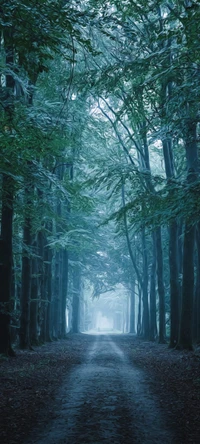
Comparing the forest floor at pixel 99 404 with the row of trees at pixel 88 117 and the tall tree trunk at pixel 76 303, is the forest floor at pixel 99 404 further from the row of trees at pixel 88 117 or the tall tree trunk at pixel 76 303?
the tall tree trunk at pixel 76 303

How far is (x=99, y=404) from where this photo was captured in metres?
7.83

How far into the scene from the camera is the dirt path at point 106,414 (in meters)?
5.74

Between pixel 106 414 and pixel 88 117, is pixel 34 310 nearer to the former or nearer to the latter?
pixel 88 117

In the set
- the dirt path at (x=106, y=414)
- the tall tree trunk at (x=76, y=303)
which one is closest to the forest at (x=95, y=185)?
the dirt path at (x=106, y=414)

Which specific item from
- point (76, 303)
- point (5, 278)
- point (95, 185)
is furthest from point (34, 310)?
point (76, 303)

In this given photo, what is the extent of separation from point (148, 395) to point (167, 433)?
2851 millimetres

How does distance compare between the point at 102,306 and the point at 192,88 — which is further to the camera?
the point at 102,306

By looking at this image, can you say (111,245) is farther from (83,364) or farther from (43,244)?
(83,364)

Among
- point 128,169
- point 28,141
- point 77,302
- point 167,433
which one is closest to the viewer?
point 167,433

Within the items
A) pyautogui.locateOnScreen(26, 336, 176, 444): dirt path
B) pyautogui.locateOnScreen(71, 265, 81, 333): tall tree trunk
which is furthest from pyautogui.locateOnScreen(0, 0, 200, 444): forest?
pyautogui.locateOnScreen(71, 265, 81, 333): tall tree trunk

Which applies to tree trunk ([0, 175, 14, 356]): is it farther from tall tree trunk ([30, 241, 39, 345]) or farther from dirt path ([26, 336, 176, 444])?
tall tree trunk ([30, 241, 39, 345])

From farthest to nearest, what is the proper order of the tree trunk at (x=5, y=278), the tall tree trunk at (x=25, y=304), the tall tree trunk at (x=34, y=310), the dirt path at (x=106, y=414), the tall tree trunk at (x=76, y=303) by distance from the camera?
the tall tree trunk at (x=76, y=303) < the tall tree trunk at (x=34, y=310) < the tall tree trunk at (x=25, y=304) < the tree trunk at (x=5, y=278) < the dirt path at (x=106, y=414)

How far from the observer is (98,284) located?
4459 centimetres

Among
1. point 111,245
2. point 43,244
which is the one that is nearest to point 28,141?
point 43,244
